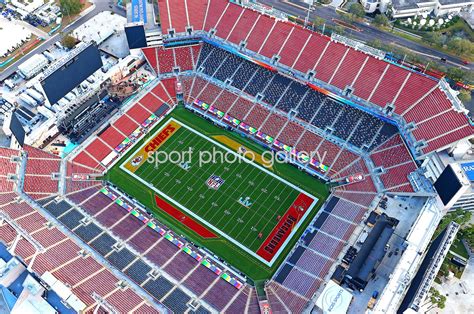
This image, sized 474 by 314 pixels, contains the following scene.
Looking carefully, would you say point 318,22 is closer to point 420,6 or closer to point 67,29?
point 420,6

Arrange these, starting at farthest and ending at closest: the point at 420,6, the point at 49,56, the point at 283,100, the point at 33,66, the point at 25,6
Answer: the point at 25,6 → the point at 420,6 → the point at 49,56 → the point at 33,66 → the point at 283,100

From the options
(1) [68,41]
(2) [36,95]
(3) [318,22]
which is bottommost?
(2) [36,95]

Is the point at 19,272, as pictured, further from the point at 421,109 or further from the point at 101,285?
the point at 421,109

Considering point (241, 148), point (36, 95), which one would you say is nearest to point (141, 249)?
point (241, 148)

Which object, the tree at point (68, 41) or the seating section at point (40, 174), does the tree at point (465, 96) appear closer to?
the seating section at point (40, 174)

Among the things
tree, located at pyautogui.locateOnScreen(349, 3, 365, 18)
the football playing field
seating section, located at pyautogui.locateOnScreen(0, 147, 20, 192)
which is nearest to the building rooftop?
tree, located at pyautogui.locateOnScreen(349, 3, 365, 18)

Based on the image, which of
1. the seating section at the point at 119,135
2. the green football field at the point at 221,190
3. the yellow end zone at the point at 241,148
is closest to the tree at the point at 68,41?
the seating section at the point at 119,135

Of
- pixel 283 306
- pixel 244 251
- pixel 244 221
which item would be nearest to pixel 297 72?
pixel 244 221
